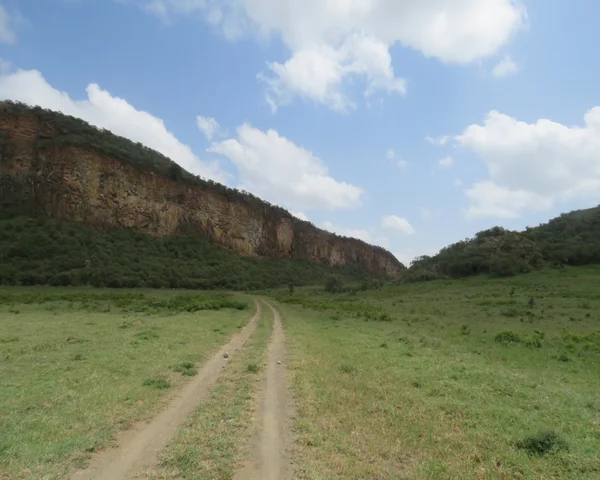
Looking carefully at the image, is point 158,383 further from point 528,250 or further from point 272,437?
point 528,250

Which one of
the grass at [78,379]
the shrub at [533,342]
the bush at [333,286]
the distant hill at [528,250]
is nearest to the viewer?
the grass at [78,379]

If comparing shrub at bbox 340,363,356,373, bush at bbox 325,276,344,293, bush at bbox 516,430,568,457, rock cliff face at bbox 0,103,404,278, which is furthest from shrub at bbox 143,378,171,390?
rock cliff face at bbox 0,103,404,278

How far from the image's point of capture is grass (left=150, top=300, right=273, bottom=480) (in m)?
5.24

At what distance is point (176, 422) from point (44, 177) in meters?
70.3

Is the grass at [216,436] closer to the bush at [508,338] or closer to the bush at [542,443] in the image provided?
the bush at [542,443]

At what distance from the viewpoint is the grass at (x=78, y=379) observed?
18.9ft

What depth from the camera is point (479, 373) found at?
37.5ft

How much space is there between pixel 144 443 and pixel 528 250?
249ft

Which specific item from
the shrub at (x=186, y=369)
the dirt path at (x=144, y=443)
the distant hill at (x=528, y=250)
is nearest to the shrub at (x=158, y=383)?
the dirt path at (x=144, y=443)

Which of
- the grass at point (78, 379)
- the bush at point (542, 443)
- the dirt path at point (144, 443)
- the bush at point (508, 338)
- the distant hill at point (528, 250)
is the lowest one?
the grass at point (78, 379)

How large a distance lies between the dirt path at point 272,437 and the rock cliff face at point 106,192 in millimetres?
66001

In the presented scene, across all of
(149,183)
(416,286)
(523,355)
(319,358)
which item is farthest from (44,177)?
(523,355)

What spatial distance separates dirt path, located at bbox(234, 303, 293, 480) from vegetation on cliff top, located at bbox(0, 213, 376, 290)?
48.8 meters

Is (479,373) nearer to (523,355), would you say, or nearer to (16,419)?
(523,355)
